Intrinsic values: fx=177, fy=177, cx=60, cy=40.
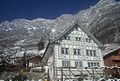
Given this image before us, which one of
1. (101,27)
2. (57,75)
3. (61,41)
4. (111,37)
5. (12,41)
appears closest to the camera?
(57,75)

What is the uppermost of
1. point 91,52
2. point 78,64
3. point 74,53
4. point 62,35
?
point 62,35

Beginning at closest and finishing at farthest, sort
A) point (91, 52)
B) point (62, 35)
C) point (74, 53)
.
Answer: point (62, 35) < point (74, 53) < point (91, 52)

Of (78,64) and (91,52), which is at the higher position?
(91,52)

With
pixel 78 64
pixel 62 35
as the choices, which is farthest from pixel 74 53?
pixel 62 35

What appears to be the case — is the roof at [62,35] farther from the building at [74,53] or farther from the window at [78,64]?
the window at [78,64]

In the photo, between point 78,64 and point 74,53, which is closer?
point 78,64

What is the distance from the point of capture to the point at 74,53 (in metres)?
36.8

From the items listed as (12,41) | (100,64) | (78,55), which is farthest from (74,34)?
(12,41)

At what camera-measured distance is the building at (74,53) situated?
3469 cm

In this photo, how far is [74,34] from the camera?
3800cm

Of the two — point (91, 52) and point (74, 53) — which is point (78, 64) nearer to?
point (74, 53)

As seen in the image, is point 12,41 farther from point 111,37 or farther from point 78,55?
point 78,55

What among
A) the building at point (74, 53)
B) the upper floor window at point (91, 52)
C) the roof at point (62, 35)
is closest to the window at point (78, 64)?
the building at point (74, 53)

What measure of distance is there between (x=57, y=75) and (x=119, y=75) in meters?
14.4
